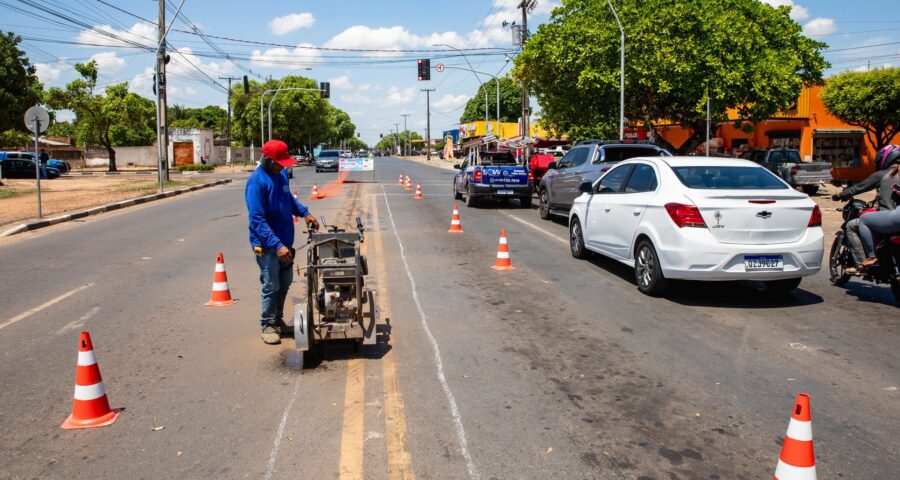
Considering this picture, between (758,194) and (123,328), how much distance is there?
6.56 metres

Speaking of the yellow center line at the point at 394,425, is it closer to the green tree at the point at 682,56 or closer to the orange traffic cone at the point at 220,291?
the orange traffic cone at the point at 220,291

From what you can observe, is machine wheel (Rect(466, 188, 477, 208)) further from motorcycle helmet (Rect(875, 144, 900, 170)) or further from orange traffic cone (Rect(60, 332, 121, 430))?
orange traffic cone (Rect(60, 332, 121, 430))

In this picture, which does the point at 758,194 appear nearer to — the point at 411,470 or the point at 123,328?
the point at 411,470

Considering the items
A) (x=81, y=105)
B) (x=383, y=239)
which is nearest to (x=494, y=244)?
(x=383, y=239)

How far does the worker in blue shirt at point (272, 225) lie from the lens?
5.69 m

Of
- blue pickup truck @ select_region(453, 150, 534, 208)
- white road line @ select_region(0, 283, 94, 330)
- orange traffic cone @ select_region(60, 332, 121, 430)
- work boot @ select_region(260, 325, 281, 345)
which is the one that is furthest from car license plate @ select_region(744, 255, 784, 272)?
blue pickup truck @ select_region(453, 150, 534, 208)

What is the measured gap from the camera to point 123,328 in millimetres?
6723

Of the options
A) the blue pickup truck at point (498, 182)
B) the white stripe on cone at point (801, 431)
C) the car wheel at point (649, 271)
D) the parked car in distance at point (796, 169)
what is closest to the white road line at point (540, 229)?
the blue pickup truck at point (498, 182)

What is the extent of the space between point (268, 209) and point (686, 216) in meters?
4.32

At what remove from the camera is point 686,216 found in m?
7.43

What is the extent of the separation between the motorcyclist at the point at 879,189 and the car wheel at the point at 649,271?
2141mm

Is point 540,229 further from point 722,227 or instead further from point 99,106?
point 99,106

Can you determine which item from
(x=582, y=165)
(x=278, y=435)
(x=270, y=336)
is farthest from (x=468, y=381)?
(x=582, y=165)

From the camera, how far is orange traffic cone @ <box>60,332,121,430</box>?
433 centimetres
